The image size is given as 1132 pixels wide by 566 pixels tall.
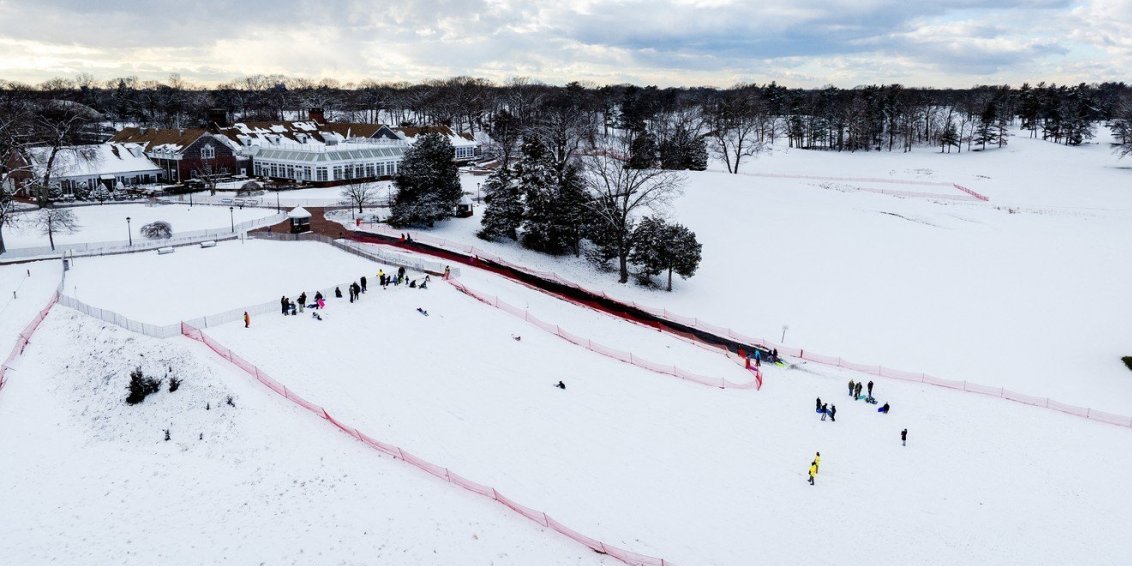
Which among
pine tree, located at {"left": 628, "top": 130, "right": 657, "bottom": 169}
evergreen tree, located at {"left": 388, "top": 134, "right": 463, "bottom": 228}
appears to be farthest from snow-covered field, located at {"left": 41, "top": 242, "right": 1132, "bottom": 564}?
pine tree, located at {"left": 628, "top": 130, "right": 657, "bottom": 169}

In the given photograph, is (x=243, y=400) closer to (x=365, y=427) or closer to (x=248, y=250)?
(x=365, y=427)

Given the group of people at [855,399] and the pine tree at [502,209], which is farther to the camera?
the pine tree at [502,209]

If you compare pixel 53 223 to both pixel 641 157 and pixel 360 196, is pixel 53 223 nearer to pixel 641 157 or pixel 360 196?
pixel 360 196

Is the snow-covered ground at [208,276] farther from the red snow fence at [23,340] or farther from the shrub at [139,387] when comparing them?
the shrub at [139,387]

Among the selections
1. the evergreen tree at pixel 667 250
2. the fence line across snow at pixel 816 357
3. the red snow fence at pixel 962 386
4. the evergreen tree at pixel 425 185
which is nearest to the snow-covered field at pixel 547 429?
the red snow fence at pixel 962 386

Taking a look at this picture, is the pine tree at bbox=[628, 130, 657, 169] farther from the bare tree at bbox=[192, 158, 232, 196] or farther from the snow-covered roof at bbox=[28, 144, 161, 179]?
the snow-covered roof at bbox=[28, 144, 161, 179]
